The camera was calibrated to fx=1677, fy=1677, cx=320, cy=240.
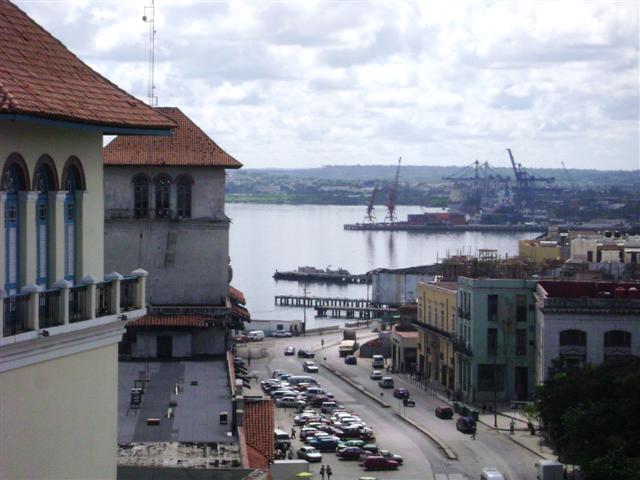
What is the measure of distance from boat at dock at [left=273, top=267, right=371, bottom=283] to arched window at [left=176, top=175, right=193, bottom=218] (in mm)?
131431

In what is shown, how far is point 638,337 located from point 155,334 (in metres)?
29.4

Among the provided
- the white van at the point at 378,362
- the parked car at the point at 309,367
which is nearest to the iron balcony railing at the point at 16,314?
the parked car at the point at 309,367

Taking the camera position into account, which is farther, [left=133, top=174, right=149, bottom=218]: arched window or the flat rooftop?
[left=133, top=174, right=149, bottom=218]: arched window

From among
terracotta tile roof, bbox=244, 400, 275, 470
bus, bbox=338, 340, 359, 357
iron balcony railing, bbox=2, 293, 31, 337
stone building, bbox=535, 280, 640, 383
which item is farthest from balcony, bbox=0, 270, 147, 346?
bus, bbox=338, 340, 359, 357

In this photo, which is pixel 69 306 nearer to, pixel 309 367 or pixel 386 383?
pixel 386 383

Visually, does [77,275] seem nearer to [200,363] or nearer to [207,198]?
[200,363]

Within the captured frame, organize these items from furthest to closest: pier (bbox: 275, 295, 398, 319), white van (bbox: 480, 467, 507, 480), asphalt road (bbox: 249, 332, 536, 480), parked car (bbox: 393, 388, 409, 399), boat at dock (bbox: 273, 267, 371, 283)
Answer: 1. boat at dock (bbox: 273, 267, 371, 283)
2. pier (bbox: 275, 295, 398, 319)
3. parked car (bbox: 393, 388, 409, 399)
4. asphalt road (bbox: 249, 332, 536, 480)
5. white van (bbox: 480, 467, 507, 480)

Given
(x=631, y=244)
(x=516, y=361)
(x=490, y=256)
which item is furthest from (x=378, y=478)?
(x=631, y=244)

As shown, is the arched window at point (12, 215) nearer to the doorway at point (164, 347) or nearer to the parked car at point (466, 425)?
the doorway at point (164, 347)

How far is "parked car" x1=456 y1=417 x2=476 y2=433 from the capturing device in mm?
55875

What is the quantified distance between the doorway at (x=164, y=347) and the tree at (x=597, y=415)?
11.3m

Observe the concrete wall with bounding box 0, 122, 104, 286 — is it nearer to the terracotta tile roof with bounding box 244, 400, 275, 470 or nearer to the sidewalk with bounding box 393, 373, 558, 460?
the terracotta tile roof with bounding box 244, 400, 275, 470

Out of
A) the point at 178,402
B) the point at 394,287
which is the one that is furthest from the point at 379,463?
the point at 394,287

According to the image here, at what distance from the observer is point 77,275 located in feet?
27.6
